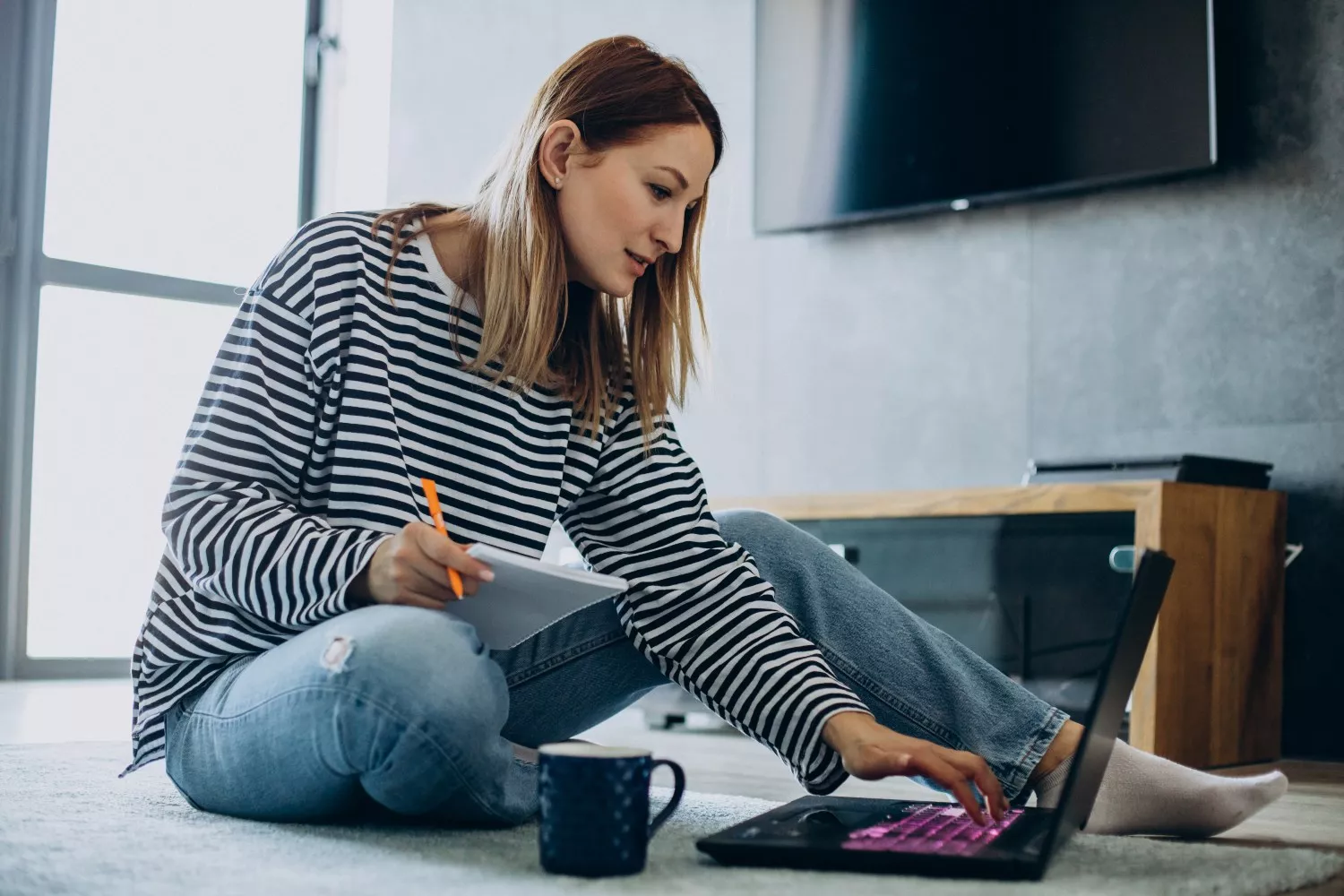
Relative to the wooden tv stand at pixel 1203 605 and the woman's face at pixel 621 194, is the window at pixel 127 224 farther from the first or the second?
the woman's face at pixel 621 194

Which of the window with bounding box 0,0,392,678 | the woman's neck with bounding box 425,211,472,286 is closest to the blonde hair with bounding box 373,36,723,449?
the woman's neck with bounding box 425,211,472,286

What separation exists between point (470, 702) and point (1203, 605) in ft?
4.96

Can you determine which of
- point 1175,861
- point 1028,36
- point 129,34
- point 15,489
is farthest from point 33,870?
point 129,34

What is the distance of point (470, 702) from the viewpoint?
1003mm

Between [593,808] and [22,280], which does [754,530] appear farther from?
[22,280]

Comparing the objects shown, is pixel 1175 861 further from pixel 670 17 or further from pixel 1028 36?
pixel 670 17

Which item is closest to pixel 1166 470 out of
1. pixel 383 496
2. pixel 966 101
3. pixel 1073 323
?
pixel 1073 323

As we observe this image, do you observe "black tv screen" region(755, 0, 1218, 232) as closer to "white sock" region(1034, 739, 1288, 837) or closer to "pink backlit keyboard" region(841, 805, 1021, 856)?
"white sock" region(1034, 739, 1288, 837)

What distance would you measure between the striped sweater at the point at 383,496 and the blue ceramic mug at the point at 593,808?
0.78 ft

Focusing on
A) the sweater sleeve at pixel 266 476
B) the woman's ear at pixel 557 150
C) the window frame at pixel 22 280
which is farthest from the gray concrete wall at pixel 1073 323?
the window frame at pixel 22 280

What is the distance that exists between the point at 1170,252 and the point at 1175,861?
1708 millimetres

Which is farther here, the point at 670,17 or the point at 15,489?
the point at 15,489

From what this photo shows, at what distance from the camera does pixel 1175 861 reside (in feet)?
3.45

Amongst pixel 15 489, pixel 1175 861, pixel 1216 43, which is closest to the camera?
pixel 1175 861
